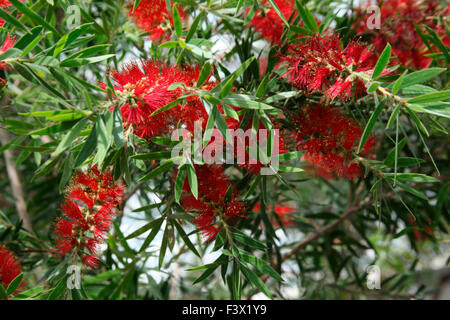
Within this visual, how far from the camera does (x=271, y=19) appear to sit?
3.05 ft

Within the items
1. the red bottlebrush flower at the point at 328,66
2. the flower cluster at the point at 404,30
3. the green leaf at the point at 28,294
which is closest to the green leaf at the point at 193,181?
the red bottlebrush flower at the point at 328,66

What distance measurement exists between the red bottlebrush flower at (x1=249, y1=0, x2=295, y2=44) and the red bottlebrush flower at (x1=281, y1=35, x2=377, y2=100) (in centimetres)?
17

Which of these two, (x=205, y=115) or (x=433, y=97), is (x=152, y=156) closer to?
(x=205, y=115)

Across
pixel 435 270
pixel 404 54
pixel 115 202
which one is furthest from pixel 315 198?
pixel 115 202

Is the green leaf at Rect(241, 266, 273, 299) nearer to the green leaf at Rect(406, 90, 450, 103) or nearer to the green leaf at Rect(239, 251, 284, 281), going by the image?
the green leaf at Rect(239, 251, 284, 281)

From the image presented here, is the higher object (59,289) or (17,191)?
(17,191)

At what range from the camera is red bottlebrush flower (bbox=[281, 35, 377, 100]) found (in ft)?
2.28

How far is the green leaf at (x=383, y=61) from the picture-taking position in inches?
24.4

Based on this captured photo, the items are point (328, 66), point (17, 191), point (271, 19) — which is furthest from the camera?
point (17, 191)

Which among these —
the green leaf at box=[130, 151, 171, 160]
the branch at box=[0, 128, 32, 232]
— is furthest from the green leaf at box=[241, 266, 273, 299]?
the branch at box=[0, 128, 32, 232]

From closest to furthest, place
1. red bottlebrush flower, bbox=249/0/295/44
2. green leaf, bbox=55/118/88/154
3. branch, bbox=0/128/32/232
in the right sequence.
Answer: green leaf, bbox=55/118/88/154 < red bottlebrush flower, bbox=249/0/295/44 < branch, bbox=0/128/32/232

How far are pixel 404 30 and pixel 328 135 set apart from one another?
41cm

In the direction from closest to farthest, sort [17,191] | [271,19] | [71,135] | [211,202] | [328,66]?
1. [71,135]
2. [328,66]
3. [211,202]
4. [271,19]
5. [17,191]

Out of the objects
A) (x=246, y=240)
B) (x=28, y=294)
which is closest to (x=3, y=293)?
(x=28, y=294)
